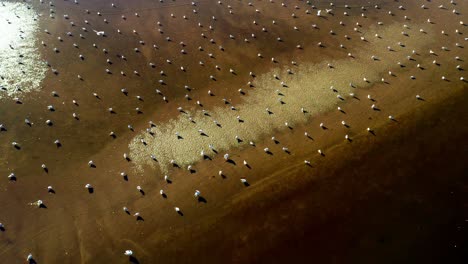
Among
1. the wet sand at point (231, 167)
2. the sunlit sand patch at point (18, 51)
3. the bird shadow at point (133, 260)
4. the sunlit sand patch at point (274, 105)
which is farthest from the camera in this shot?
the sunlit sand patch at point (18, 51)

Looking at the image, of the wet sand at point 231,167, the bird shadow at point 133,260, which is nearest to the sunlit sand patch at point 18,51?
the wet sand at point 231,167

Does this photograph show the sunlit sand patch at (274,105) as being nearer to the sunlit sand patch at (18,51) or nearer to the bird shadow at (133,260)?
the bird shadow at (133,260)

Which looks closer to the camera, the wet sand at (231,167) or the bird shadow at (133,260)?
the bird shadow at (133,260)

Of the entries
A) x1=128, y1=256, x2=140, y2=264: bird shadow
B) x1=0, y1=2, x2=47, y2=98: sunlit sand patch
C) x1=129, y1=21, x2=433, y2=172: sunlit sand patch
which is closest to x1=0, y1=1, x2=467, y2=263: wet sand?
x1=129, y1=21, x2=433, y2=172: sunlit sand patch

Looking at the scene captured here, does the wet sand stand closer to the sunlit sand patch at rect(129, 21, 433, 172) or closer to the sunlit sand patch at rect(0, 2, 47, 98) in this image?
the sunlit sand patch at rect(129, 21, 433, 172)

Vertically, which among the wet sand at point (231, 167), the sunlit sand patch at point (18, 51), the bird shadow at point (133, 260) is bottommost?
the bird shadow at point (133, 260)

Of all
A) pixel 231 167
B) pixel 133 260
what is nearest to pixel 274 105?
pixel 231 167

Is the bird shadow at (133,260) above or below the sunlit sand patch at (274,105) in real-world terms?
below

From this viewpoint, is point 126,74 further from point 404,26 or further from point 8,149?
point 404,26

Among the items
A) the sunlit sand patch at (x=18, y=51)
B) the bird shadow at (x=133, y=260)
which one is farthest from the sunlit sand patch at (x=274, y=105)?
the sunlit sand patch at (x=18, y=51)

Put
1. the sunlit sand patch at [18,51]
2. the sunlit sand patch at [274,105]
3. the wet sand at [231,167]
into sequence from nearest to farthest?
the wet sand at [231,167]
the sunlit sand patch at [274,105]
the sunlit sand patch at [18,51]
